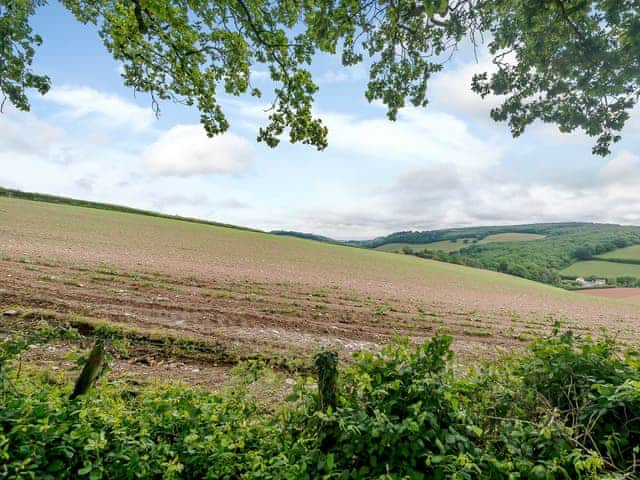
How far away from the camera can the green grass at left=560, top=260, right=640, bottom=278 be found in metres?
67.2

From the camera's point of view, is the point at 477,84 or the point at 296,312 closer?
the point at 477,84

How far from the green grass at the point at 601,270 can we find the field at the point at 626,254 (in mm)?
4729

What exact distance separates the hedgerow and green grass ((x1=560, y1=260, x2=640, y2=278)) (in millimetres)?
90879

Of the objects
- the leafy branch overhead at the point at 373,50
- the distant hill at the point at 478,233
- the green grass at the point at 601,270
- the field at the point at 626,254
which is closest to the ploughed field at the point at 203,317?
the leafy branch overhead at the point at 373,50

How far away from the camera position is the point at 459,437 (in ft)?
8.07

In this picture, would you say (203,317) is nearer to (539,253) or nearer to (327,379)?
(327,379)

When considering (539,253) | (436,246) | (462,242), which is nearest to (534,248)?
(539,253)

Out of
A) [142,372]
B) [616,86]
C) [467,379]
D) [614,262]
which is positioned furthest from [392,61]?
[614,262]

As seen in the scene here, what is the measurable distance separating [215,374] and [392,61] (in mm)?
8609

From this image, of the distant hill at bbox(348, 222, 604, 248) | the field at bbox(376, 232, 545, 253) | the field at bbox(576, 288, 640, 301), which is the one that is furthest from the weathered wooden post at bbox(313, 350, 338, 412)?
the distant hill at bbox(348, 222, 604, 248)

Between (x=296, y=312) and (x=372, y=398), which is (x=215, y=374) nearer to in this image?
(x=372, y=398)

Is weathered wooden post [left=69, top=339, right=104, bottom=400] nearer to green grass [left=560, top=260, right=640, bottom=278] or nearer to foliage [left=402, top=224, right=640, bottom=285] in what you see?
foliage [left=402, top=224, right=640, bottom=285]

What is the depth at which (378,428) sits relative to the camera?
8.24ft

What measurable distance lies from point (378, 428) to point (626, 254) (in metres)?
118
